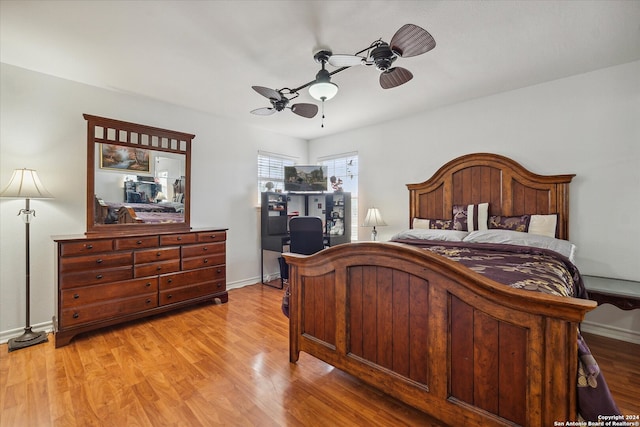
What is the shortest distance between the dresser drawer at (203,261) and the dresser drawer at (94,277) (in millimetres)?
593

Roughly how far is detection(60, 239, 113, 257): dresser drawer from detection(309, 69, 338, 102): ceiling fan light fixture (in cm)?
254

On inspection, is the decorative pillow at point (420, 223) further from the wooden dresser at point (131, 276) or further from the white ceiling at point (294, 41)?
the wooden dresser at point (131, 276)

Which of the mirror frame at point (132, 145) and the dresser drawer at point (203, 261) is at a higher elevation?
the mirror frame at point (132, 145)

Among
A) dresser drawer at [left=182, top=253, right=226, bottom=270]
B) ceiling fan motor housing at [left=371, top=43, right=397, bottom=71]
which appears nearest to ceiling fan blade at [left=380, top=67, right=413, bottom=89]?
ceiling fan motor housing at [left=371, top=43, right=397, bottom=71]

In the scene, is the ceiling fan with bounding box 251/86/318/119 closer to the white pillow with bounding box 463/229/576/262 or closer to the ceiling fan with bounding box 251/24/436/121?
the ceiling fan with bounding box 251/24/436/121

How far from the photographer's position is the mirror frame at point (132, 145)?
123 inches

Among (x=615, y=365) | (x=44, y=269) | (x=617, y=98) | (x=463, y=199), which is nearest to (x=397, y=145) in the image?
(x=463, y=199)

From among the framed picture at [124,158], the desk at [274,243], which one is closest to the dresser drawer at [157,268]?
the framed picture at [124,158]

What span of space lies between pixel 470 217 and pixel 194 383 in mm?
3314

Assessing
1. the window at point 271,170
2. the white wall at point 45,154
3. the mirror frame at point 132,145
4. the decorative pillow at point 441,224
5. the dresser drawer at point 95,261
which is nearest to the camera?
the dresser drawer at point 95,261

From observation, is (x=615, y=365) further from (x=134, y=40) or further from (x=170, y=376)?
(x=134, y=40)

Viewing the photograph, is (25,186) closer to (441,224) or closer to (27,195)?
(27,195)

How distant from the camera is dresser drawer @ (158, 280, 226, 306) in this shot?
3244 millimetres

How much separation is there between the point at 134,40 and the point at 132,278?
2291 mm
